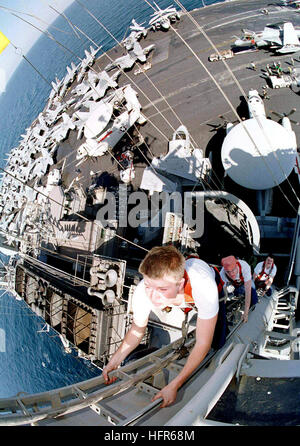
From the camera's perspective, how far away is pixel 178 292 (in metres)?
2.75

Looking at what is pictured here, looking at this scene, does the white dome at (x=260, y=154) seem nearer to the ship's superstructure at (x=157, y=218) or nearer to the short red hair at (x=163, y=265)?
the ship's superstructure at (x=157, y=218)

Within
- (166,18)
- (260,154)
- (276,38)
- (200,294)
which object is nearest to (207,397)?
(200,294)

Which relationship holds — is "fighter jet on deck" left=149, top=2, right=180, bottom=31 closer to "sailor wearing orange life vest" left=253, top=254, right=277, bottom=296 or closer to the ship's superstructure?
the ship's superstructure

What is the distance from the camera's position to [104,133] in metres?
17.0

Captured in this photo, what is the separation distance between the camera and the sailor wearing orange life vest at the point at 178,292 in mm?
2586

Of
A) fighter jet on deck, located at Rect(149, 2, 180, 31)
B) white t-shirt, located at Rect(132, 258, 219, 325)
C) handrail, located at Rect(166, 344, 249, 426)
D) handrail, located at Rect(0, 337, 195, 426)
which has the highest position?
fighter jet on deck, located at Rect(149, 2, 180, 31)

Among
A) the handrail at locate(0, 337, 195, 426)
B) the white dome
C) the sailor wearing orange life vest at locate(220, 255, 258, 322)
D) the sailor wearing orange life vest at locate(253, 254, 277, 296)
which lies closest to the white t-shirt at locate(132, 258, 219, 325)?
the handrail at locate(0, 337, 195, 426)

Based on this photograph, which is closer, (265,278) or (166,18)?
(265,278)

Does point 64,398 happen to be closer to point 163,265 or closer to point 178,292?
point 178,292

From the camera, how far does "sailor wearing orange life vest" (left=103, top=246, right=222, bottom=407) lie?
8.48 ft

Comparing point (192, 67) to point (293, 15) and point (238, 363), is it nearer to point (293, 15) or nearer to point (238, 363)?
point (293, 15)

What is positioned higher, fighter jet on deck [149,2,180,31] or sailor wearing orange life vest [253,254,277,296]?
fighter jet on deck [149,2,180,31]

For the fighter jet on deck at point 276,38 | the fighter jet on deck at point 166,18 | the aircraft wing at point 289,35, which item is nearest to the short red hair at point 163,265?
the fighter jet on deck at point 276,38
